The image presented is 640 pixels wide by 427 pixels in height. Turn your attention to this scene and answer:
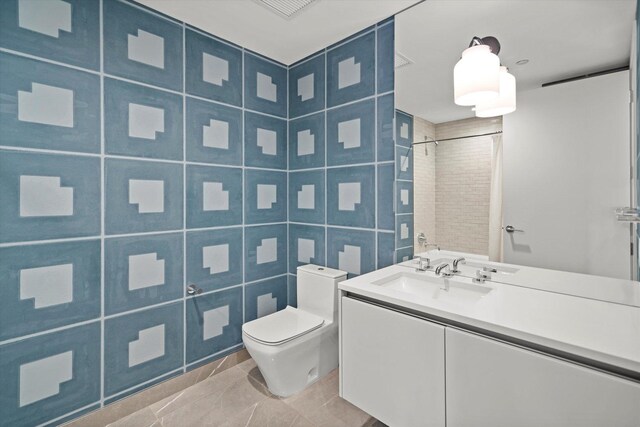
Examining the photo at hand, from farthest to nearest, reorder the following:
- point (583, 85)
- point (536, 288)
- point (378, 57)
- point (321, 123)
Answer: point (321, 123), point (378, 57), point (536, 288), point (583, 85)

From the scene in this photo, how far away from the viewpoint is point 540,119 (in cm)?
128

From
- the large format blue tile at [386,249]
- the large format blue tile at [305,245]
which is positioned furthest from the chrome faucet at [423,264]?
the large format blue tile at [305,245]

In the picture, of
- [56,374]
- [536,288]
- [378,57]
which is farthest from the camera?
[378,57]

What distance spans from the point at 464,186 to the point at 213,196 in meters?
1.53

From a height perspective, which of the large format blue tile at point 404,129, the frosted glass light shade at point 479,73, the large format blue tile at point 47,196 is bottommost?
the large format blue tile at point 47,196

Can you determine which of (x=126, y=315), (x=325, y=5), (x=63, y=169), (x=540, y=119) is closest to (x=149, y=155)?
(x=63, y=169)

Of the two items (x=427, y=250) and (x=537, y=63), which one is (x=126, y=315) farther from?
(x=537, y=63)

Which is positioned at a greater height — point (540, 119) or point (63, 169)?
point (540, 119)

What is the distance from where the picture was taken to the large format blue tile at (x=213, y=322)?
1921 millimetres

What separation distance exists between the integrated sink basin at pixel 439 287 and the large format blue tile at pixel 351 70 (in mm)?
1169

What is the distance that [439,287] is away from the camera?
157 cm

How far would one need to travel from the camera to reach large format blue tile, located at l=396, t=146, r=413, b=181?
175 centimetres

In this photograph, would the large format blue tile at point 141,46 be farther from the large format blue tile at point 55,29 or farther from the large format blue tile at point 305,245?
the large format blue tile at point 305,245

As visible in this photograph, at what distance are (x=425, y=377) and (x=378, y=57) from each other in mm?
1782
